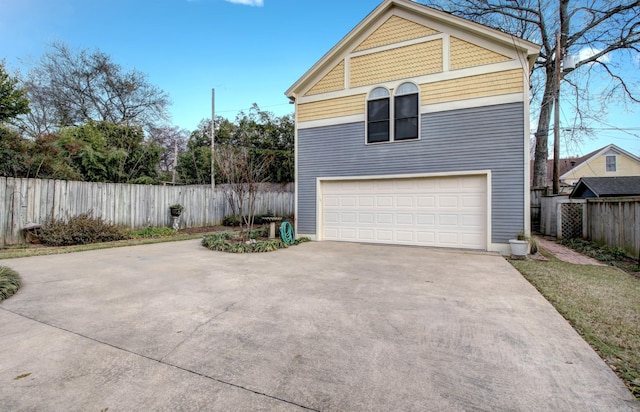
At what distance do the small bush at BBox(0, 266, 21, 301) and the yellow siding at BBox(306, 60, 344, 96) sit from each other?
27.5ft

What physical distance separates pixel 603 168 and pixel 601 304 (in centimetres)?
2736

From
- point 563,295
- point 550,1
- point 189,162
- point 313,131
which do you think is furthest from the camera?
point 189,162

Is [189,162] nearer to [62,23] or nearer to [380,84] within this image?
[62,23]

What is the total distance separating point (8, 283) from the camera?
421 cm

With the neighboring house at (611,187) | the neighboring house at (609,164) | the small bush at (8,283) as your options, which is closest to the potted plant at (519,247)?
the neighboring house at (611,187)

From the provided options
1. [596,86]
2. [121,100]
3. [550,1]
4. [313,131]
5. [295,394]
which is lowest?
[295,394]

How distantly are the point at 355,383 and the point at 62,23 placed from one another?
22.9 metres

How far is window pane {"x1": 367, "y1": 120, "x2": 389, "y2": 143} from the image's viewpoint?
29.0 ft

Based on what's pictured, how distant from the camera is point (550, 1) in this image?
46.5 feet

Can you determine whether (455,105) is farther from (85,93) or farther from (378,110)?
(85,93)

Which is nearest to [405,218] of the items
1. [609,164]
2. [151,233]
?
[151,233]

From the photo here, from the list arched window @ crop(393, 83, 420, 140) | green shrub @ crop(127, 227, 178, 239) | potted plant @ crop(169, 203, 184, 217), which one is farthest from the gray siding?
potted plant @ crop(169, 203, 184, 217)

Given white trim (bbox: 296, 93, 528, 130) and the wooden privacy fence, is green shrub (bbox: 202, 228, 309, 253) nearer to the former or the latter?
white trim (bbox: 296, 93, 528, 130)

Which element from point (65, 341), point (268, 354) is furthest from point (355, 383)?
point (65, 341)
